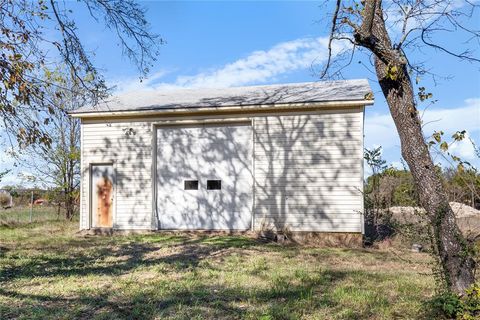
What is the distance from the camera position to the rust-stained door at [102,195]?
13430 mm

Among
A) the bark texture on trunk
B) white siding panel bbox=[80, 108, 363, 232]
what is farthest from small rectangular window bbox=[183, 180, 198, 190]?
the bark texture on trunk

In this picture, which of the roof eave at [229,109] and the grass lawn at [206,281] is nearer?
the grass lawn at [206,281]

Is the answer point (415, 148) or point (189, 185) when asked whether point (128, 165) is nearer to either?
point (189, 185)

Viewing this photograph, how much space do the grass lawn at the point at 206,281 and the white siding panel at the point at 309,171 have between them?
43.8 inches

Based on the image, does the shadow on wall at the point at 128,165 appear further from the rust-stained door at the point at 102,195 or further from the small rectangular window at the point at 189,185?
the small rectangular window at the point at 189,185

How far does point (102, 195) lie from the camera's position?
13469mm

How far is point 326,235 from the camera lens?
11.5 m

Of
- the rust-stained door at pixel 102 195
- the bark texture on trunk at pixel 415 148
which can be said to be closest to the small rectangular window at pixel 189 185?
the rust-stained door at pixel 102 195

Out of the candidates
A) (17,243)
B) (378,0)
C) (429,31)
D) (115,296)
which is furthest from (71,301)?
(17,243)

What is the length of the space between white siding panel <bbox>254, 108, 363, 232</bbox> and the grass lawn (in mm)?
1112

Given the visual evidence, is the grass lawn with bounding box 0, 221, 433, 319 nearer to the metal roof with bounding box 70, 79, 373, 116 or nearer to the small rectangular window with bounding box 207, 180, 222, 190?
the small rectangular window with bounding box 207, 180, 222, 190

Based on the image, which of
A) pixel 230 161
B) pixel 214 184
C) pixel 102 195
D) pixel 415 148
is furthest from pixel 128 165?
pixel 415 148

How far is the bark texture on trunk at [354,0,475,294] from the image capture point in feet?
15.3

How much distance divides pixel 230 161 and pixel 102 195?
14.5 feet
